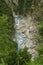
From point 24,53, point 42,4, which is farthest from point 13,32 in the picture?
point 24,53

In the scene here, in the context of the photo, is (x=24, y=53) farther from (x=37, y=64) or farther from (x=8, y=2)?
(x=8, y=2)

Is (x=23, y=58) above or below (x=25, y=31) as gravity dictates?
above

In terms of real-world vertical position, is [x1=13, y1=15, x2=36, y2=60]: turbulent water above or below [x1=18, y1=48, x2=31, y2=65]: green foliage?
below

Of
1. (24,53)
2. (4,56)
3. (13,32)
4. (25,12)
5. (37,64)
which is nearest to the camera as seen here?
(37,64)

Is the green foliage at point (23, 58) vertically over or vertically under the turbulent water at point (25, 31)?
over

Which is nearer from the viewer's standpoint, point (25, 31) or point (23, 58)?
point (23, 58)

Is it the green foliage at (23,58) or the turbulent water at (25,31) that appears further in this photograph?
the turbulent water at (25,31)

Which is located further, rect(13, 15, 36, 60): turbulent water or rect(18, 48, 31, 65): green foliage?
rect(13, 15, 36, 60): turbulent water

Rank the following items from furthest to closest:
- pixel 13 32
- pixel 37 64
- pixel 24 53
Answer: pixel 13 32 → pixel 24 53 → pixel 37 64
